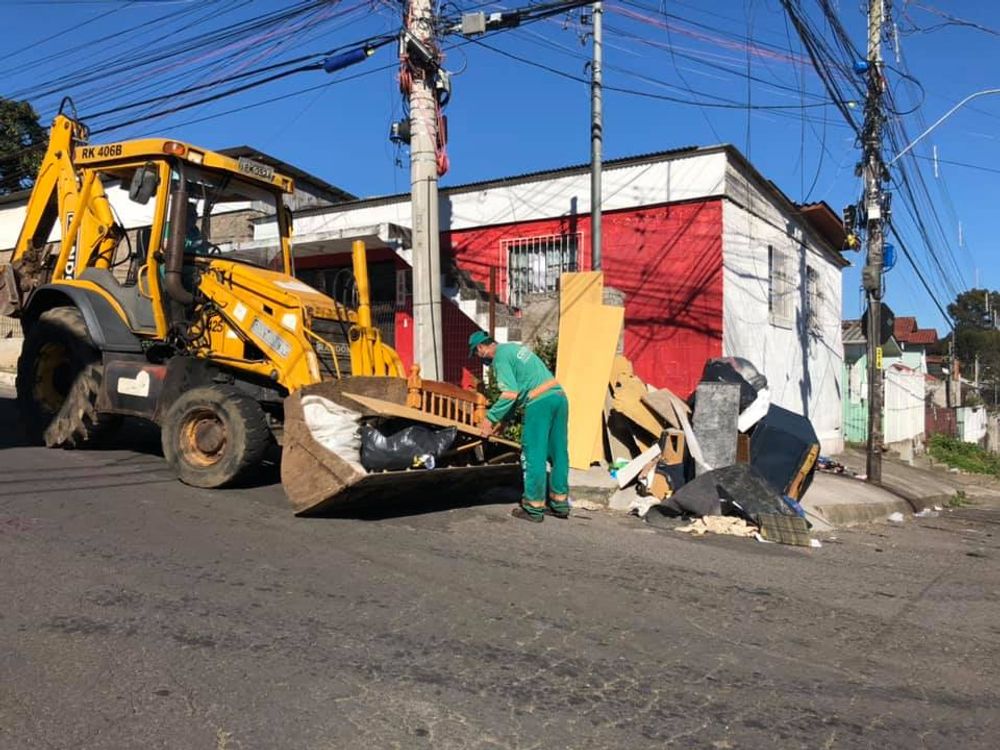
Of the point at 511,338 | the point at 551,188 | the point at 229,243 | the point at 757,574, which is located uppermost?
the point at 551,188

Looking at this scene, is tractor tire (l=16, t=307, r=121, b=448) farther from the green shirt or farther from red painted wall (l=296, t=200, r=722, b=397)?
red painted wall (l=296, t=200, r=722, b=397)

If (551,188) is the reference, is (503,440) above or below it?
below

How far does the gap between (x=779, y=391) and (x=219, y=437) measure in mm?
10780

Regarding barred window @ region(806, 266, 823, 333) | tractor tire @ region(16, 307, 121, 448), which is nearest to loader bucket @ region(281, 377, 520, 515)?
tractor tire @ region(16, 307, 121, 448)

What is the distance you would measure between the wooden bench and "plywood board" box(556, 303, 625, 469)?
80.9 inches

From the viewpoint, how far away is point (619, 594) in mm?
4719

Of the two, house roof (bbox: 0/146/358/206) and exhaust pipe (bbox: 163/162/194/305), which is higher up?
house roof (bbox: 0/146/358/206)

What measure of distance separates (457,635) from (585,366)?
5572 mm

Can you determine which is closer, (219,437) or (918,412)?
(219,437)

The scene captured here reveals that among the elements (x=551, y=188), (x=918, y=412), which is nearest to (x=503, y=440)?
(x=551, y=188)

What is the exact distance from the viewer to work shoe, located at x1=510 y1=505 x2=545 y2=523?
674 cm

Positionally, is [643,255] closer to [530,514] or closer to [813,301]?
[813,301]

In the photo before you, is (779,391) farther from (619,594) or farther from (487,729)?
(487,729)

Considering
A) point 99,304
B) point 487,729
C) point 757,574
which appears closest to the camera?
point 487,729
